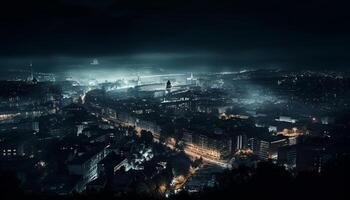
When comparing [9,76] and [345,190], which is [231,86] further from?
[345,190]

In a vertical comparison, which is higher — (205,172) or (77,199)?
(77,199)

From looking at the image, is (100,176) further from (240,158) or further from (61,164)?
(240,158)

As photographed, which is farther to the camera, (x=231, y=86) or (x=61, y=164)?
(x=231, y=86)

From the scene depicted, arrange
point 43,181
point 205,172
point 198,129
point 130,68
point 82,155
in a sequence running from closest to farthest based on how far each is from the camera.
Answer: point 43,181, point 205,172, point 82,155, point 198,129, point 130,68

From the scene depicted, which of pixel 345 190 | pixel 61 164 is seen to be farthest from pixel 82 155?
pixel 345 190

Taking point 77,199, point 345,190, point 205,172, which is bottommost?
point 205,172

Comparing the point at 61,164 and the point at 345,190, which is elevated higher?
the point at 345,190

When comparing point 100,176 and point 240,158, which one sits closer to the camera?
point 100,176

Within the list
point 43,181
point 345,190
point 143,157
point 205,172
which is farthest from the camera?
point 143,157

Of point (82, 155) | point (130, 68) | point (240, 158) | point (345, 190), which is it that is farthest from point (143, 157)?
point (130, 68)
